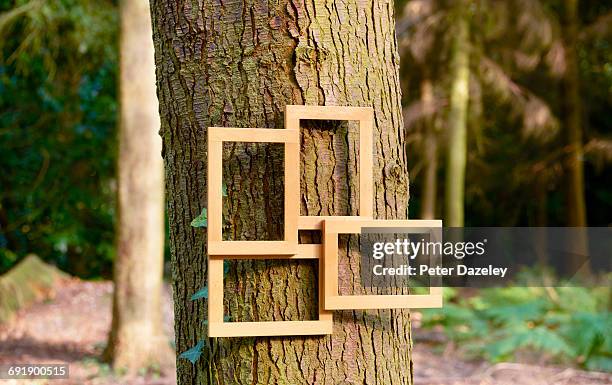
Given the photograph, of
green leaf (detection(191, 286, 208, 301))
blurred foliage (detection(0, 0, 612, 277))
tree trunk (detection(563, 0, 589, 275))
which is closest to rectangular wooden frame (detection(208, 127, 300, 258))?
green leaf (detection(191, 286, 208, 301))

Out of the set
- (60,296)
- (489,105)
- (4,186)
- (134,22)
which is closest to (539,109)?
(489,105)

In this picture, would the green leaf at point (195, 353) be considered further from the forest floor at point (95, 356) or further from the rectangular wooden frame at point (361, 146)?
the forest floor at point (95, 356)

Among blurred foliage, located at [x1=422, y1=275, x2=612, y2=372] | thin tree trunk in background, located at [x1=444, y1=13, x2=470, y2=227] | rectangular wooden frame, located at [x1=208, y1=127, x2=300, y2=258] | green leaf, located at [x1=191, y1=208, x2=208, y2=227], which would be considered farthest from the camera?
thin tree trunk in background, located at [x1=444, y1=13, x2=470, y2=227]

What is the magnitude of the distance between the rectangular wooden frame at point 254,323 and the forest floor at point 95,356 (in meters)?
4.21

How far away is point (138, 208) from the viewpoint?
607 centimetres

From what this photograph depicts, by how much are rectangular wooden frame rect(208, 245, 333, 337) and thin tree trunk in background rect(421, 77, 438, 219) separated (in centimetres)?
854

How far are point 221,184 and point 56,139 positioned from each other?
8857mm

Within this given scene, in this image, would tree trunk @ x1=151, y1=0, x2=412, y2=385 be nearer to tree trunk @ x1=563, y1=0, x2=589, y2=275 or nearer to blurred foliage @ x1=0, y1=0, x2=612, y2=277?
blurred foliage @ x1=0, y1=0, x2=612, y2=277

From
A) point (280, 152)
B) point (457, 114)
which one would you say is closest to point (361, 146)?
point (280, 152)

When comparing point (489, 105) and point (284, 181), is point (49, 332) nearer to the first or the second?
point (284, 181)

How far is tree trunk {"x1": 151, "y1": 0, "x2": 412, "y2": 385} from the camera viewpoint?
5.58ft

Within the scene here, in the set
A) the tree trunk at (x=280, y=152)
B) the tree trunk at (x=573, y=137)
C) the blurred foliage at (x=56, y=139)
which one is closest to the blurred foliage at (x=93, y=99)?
the blurred foliage at (x=56, y=139)

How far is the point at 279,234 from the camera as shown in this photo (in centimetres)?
171

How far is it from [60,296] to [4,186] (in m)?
1.89
